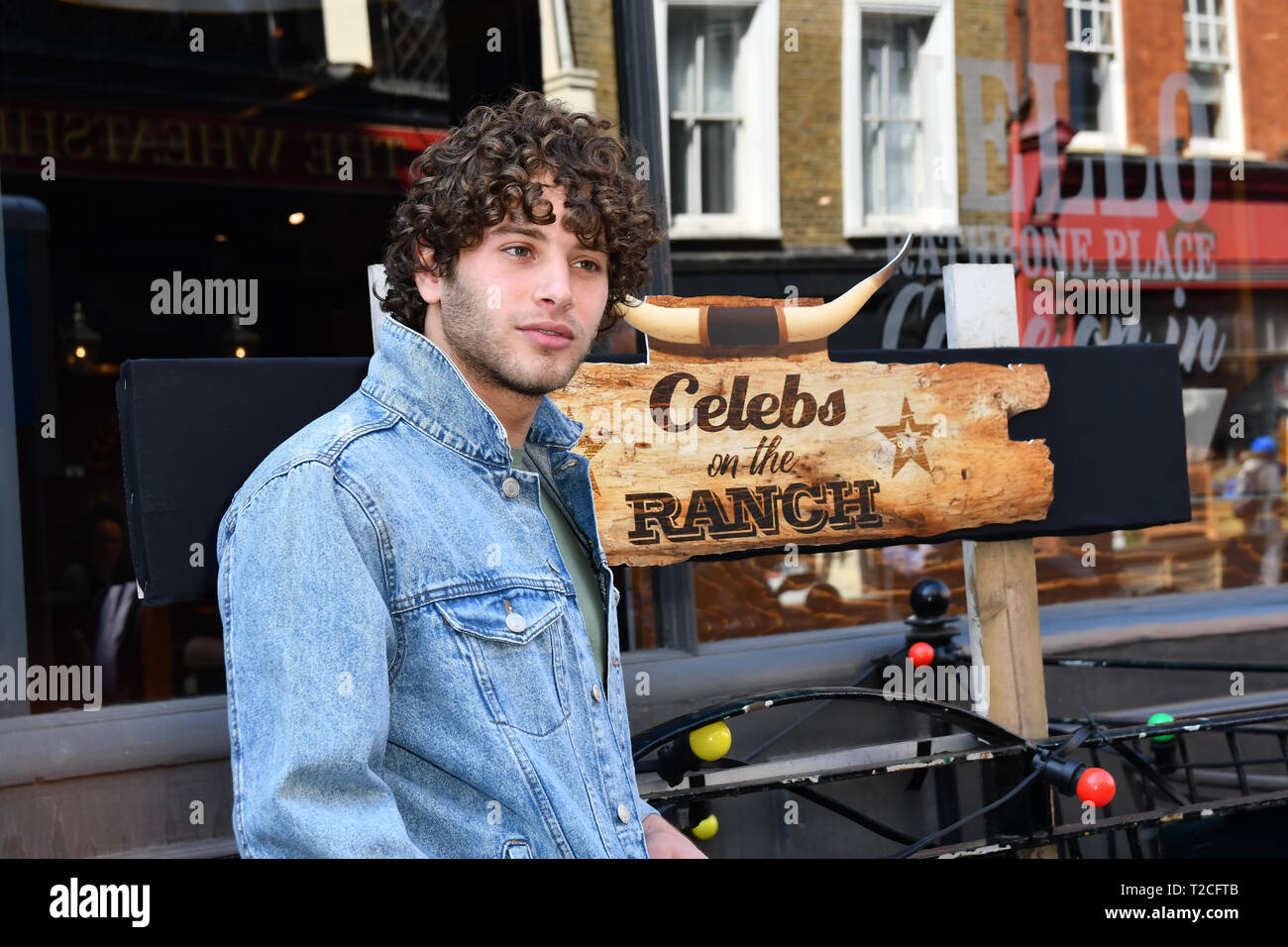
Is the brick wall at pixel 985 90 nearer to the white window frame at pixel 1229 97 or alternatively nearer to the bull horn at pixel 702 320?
the white window frame at pixel 1229 97

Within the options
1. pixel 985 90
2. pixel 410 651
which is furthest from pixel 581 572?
pixel 985 90

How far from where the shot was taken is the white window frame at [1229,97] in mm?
6445

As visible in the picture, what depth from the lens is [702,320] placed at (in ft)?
10.4

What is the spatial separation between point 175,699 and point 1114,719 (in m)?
3.25

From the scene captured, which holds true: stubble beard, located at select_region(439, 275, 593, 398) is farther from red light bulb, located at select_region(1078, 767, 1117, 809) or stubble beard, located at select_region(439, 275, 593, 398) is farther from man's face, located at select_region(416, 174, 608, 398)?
red light bulb, located at select_region(1078, 767, 1117, 809)

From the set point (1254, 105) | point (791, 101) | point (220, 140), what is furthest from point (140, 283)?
point (1254, 105)

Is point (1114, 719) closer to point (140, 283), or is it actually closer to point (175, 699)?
point (175, 699)

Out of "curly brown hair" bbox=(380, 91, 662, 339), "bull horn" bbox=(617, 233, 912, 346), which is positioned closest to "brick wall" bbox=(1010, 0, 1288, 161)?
"bull horn" bbox=(617, 233, 912, 346)

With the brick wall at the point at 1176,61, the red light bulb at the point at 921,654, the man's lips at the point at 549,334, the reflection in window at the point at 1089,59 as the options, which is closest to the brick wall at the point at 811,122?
the brick wall at the point at 1176,61

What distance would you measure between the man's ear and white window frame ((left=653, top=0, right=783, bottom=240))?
11.2 feet

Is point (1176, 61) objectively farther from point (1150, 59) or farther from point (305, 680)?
point (305, 680)

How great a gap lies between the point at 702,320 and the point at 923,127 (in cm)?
324

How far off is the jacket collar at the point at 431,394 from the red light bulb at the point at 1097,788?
6.38ft

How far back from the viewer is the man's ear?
6.34ft
